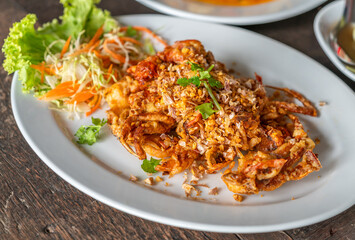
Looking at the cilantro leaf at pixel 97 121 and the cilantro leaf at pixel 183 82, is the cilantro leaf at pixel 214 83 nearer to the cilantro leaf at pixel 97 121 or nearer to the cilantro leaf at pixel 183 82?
the cilantro leaf at pixel 183 82

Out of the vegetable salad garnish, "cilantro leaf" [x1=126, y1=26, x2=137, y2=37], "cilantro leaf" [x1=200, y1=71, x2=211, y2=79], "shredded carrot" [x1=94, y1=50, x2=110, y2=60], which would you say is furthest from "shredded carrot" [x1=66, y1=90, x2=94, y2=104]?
"cilantro leaf" [x1=200, y1=71, x2=211, y2=79]

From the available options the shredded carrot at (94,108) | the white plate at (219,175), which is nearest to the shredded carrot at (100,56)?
the shredded carrot at (94,108)

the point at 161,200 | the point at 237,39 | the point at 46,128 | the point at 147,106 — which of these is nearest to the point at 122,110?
the point at 147,106

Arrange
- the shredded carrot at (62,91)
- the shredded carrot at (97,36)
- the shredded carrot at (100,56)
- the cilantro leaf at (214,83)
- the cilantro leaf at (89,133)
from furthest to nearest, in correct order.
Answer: the shredded carrot at (97,36) → the shredded carrot at (100,56) → the shredded carrot at (62,91) → the cilantro leaf at (89,133) → the cilantro leaf at (214,83)

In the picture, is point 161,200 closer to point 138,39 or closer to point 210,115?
point 210,115

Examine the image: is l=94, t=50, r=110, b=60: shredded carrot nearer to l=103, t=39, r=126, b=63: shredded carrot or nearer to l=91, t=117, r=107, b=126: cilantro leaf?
l=103, t=39, r=126, b=63: shredded carrot

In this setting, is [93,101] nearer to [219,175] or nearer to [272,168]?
[219,175]

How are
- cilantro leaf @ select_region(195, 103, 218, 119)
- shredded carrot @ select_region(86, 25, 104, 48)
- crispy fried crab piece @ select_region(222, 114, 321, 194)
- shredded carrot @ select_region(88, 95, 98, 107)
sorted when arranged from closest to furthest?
1. crispy fried crab piece @ select_region(222, 114, 321, 194)
2. cilantro leaf @ select_region(195, 103, 218, 119)
3. shredded carrot @ select_region(88, 95, 98, 107)
4. shredded carrot @ select_region(86, 25, 104, 48)
